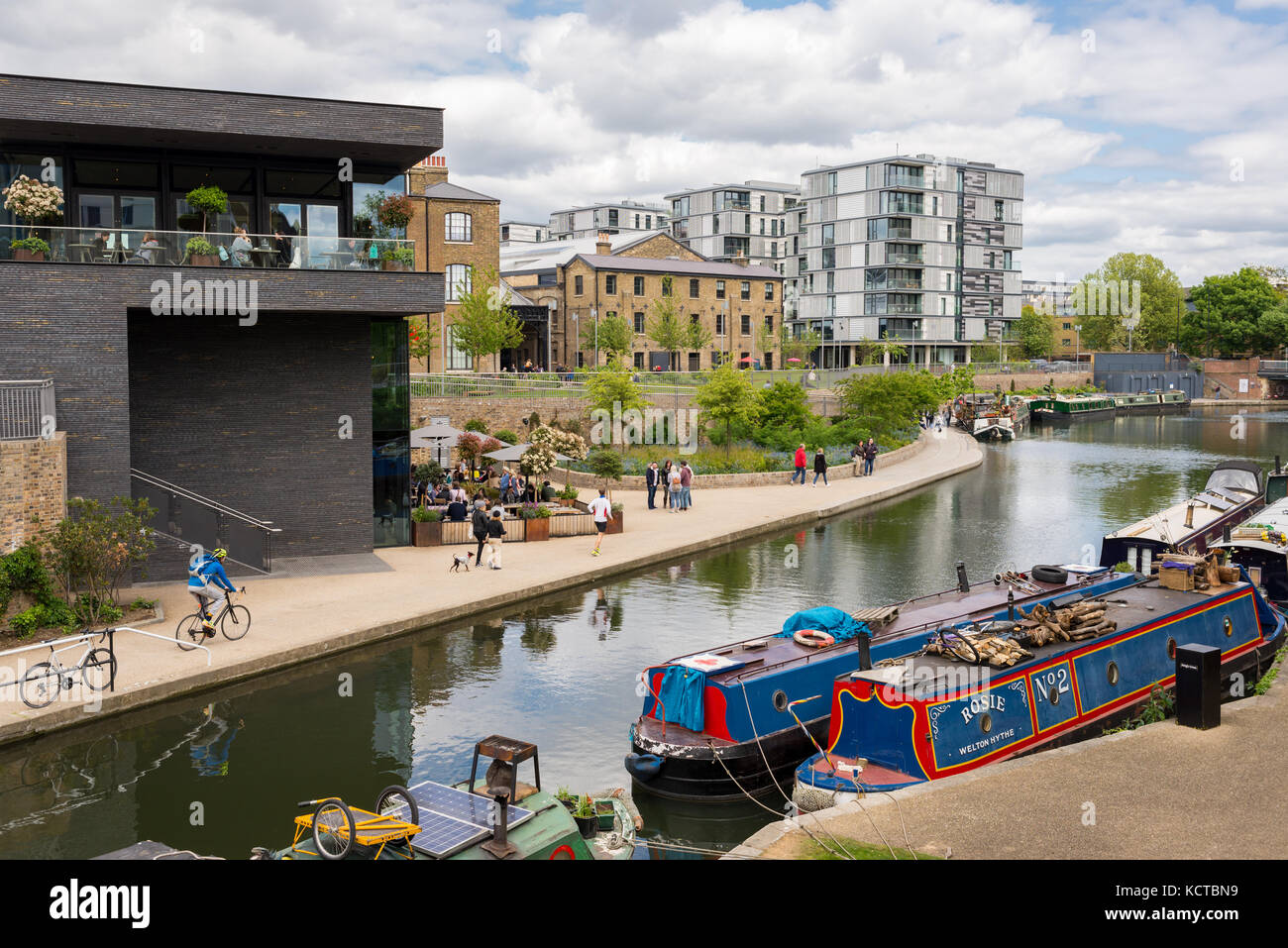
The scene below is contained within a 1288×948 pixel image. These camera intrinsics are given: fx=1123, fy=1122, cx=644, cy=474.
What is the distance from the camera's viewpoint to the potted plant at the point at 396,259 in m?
24.5

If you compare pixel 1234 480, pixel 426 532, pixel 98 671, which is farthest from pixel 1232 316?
pixel 98 671

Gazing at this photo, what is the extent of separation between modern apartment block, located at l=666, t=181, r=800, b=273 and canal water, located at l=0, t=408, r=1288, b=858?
96877 millimetres

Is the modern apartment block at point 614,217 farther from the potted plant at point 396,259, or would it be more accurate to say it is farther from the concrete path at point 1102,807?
the concrete path at point 1102,807

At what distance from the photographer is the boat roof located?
23.6m

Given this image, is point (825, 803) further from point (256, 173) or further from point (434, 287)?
point (256, 173)

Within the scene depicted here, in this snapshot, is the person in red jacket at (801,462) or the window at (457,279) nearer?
the person in red jacket at (801,462)

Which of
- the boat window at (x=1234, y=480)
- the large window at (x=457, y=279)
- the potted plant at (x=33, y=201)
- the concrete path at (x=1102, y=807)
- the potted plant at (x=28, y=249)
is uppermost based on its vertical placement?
the large window at (x=457, y=279)

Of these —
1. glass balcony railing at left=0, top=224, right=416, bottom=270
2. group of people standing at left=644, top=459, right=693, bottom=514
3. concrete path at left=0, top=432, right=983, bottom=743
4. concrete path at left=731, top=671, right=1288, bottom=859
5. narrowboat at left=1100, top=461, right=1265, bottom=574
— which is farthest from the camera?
group of people standing at left=644, top=459, right=693, bottom=514

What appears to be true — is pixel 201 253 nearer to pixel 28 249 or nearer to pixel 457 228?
pixel 28 249

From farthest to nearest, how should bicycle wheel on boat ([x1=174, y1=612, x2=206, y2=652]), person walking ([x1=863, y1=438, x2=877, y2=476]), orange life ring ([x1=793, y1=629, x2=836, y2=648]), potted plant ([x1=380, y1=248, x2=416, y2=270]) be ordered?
person walking ([x1=863, y1=438, x2=877, y2=476]), potted plant ([x1=380, y1=248, x2=416, y2=270]), bicycle wheel on boat ([x1=174, y1=612, x2=206, y2=652]), orange life ring ([x1=793, y1=629, x2=836, y2=648])

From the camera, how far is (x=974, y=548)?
3034 cm

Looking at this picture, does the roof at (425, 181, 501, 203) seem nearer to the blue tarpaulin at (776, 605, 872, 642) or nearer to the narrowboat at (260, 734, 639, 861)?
the blue tarpaulin at (776, 605, 872, 642)

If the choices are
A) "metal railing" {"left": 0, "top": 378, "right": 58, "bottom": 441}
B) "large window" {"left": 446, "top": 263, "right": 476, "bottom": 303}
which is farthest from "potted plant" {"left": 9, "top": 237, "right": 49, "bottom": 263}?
"large window" {"left": 446, "top": 263, "right": 476, "bottom": 303}

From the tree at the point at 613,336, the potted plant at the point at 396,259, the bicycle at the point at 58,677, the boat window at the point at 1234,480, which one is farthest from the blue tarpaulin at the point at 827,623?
the tree at the point at 613,336
